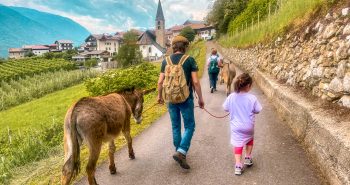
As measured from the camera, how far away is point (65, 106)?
2719 centimetres

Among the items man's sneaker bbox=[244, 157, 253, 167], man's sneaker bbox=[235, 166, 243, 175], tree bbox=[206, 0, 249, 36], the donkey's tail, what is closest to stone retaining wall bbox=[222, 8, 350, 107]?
man's sneaker bbox=[244, 157, 253, 167]

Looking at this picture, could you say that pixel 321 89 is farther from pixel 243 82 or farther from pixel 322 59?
pixel 243 82

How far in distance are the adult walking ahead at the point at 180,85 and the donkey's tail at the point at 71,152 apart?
5.53 ft

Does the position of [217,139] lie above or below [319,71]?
below

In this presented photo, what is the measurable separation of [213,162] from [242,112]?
4.19 ft

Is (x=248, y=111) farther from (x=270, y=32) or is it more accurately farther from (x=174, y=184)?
(x=270, y=32)

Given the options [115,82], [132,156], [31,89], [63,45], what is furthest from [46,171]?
[63,45]

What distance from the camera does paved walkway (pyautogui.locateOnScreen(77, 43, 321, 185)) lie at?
16.4 feet

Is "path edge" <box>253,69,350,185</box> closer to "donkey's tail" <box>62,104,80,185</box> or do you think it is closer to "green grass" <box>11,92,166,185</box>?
"donkey's tail" <box>62,104,80,185</box>

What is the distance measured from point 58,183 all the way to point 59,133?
690 centimetres

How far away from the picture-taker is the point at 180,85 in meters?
5.20

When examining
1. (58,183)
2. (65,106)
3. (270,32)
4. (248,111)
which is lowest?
(65,106)

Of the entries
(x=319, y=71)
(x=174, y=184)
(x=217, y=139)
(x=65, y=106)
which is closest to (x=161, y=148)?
(x=217, y=139)

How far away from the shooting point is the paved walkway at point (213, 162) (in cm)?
500
